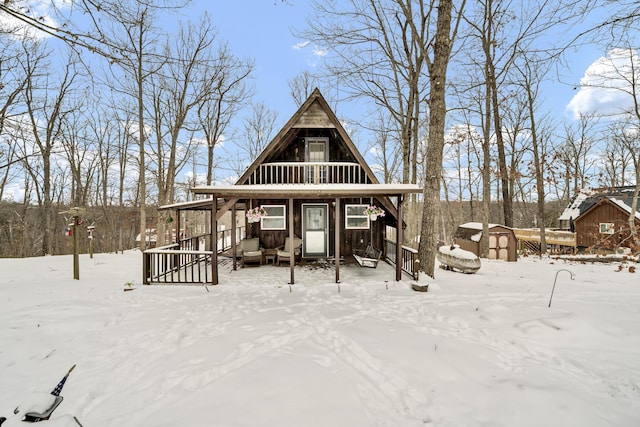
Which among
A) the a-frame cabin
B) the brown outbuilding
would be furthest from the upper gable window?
the brown outbuilding

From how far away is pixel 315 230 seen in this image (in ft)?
34.7

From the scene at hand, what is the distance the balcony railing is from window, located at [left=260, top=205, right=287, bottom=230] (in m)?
1.21

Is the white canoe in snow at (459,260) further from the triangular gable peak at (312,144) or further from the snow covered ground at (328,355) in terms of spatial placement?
the triangular gable peak at (312,144)

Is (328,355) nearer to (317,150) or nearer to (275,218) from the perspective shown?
(275,218)

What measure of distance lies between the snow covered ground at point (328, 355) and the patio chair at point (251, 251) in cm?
282

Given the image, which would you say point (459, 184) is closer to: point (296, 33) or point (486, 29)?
point (486, 29)

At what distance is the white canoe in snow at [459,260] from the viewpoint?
27.6 feet

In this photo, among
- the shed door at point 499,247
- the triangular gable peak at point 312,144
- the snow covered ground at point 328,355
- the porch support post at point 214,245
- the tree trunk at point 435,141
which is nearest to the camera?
the snow covered ground at point 328,355

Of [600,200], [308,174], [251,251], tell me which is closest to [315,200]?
[308,174]

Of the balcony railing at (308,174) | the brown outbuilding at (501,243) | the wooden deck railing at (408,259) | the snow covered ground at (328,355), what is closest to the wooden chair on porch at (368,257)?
the wooden deck railing at (408,259)

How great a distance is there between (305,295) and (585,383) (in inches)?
185

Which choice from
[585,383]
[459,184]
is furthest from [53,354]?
[459,184]

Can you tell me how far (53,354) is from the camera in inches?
141

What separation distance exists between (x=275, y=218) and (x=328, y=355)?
24.3ft
